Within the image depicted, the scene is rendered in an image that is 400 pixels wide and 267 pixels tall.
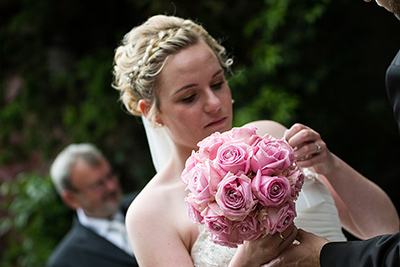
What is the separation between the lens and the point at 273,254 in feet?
7.38

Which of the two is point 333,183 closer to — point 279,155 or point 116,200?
point 279,155

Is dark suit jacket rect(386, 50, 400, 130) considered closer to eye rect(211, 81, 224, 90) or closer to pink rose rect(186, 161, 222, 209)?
pink rose rect(186, 161, 222, 209)

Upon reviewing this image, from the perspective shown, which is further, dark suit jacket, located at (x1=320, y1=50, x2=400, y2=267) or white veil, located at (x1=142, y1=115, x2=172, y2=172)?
white veil, located at (x1=142, y1=115, x2=172, y2=172)

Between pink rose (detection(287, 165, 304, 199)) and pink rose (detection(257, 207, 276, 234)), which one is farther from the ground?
pink rose (detection(287, 165, 304, 199))

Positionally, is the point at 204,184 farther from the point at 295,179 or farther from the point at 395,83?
the point at 395,83

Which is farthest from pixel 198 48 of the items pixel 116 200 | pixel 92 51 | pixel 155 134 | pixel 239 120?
pixel 92 51

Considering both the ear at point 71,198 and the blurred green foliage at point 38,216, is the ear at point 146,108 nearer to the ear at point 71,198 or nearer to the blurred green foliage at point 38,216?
the ear at point 71,198

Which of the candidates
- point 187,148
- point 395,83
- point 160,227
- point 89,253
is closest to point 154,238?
point 160,227

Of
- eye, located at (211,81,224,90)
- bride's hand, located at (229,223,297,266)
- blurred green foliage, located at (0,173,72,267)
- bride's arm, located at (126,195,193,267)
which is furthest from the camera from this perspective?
blurred green foliage, located at (0,173,72,267)

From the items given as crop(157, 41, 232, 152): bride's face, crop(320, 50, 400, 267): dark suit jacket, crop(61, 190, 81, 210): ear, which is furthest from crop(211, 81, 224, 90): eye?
crop(61, 190, 81, 210): ear

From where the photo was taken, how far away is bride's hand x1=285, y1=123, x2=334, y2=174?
251 centimetres

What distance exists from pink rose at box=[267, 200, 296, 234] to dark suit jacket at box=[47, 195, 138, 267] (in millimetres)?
3222

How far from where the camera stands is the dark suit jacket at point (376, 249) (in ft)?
6.47

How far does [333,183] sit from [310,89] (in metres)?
2.37
